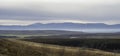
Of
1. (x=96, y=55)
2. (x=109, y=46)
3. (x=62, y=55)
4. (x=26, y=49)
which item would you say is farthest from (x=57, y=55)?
(x=109, y=46)

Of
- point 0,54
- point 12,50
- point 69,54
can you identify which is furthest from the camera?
point 69,54

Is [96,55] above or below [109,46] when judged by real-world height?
above

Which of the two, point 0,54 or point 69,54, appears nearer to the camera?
point 0,54

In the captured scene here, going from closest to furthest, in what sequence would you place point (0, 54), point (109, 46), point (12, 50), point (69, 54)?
point (0, 54), point (12, 50), point (69, 54), point (109, 46)

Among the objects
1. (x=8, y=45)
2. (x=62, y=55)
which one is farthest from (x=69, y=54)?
(x=8, y=45)

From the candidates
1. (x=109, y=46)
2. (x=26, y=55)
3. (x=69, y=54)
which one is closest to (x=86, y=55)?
(x=69, y=54)

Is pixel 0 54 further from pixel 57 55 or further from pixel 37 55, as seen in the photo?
pixel 57 55

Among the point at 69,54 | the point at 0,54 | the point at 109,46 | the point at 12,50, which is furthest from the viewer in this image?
the point at 109,46

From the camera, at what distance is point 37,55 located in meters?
32.8

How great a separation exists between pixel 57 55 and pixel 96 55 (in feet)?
19.2

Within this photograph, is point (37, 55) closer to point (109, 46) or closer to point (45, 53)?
point (45, 53)

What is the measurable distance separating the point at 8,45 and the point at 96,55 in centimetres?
1013

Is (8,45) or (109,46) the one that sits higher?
(8,45)

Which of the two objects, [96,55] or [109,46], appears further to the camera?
[109,46]
